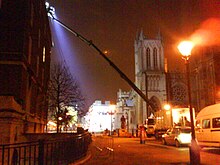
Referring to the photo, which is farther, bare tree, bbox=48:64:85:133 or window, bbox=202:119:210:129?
bare tree, bbox=48:64:85:133

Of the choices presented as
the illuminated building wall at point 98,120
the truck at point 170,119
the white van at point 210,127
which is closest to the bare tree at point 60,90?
the truck at point 170,119

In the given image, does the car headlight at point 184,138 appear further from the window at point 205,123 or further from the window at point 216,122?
the window at point 216,122

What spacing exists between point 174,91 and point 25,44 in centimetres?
7215

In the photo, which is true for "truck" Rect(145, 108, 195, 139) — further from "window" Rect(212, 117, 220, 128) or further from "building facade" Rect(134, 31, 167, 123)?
"building facade" Rect(134, 31, 167, 123)

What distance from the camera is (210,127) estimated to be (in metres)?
19.2

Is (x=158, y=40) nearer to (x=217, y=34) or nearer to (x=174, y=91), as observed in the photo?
(x=174, y=91)

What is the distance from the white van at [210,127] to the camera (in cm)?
1845

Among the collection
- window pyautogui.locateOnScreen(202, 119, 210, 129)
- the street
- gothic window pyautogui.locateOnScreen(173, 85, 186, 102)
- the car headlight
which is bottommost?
the street

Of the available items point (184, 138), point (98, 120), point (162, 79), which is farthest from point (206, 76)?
point (98, 120)

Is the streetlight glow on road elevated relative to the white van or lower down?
elevated

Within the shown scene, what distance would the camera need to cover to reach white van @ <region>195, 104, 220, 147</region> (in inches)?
727

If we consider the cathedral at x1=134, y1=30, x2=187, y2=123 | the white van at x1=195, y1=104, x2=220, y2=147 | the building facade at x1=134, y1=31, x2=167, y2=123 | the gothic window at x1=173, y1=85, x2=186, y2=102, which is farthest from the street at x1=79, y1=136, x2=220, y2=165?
the gothic window at x1=173, y1=85, x2=186, y2=102

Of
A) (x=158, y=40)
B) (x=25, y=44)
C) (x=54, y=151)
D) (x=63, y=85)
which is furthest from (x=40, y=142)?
(x=158, y=40)

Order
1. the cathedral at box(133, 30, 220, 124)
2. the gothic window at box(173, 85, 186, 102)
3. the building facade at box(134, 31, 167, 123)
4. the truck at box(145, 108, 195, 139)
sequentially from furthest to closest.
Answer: the building facade at box(134, 31, 167, 123), the gothic window at box(173, 85, 186, 102), the cathedral at box(133, 30, 220, 124), the truck at box(145, 108, 195, 139)
